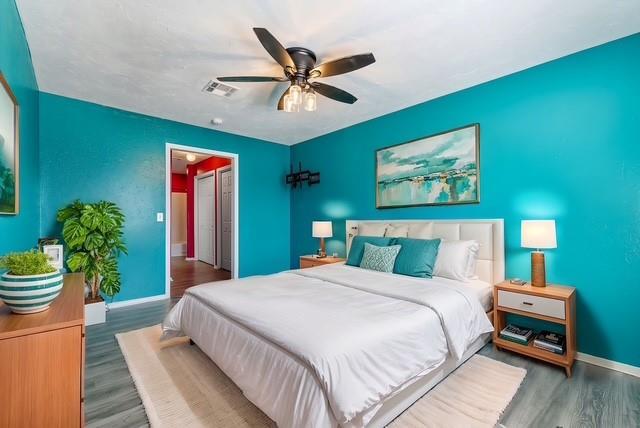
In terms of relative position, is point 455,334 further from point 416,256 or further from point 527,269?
point 527,269

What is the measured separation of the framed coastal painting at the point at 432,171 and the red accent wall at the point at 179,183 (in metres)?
7.20

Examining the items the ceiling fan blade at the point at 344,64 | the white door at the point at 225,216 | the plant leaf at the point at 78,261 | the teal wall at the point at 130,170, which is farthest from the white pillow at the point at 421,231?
the white door at the point at 225,216

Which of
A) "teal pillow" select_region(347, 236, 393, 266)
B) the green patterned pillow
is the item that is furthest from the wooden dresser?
"teal pillow" select_region(347, 236, 393, 266)

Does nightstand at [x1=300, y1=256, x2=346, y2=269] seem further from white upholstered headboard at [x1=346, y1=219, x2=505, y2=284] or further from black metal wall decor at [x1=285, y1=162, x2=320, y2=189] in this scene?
white upholstered headboard at [x1=346, y1=219, x2=505, y2=284]

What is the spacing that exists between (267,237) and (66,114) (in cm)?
322

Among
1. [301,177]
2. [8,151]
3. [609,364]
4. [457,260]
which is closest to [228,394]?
[8,151]

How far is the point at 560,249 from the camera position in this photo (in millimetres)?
A: 2484

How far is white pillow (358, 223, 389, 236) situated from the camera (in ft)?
12.4

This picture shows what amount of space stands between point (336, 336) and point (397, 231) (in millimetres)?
2292

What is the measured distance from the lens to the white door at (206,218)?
699 cm

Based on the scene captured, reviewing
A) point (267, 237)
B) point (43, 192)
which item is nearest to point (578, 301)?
point (267, 237)

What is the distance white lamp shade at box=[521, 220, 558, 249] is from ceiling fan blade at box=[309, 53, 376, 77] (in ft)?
6.12

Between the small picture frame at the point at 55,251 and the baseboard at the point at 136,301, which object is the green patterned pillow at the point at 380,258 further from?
the small picture frame at the point at 55,251

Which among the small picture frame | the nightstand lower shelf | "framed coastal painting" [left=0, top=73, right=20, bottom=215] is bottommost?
the nightstand lower shelf
